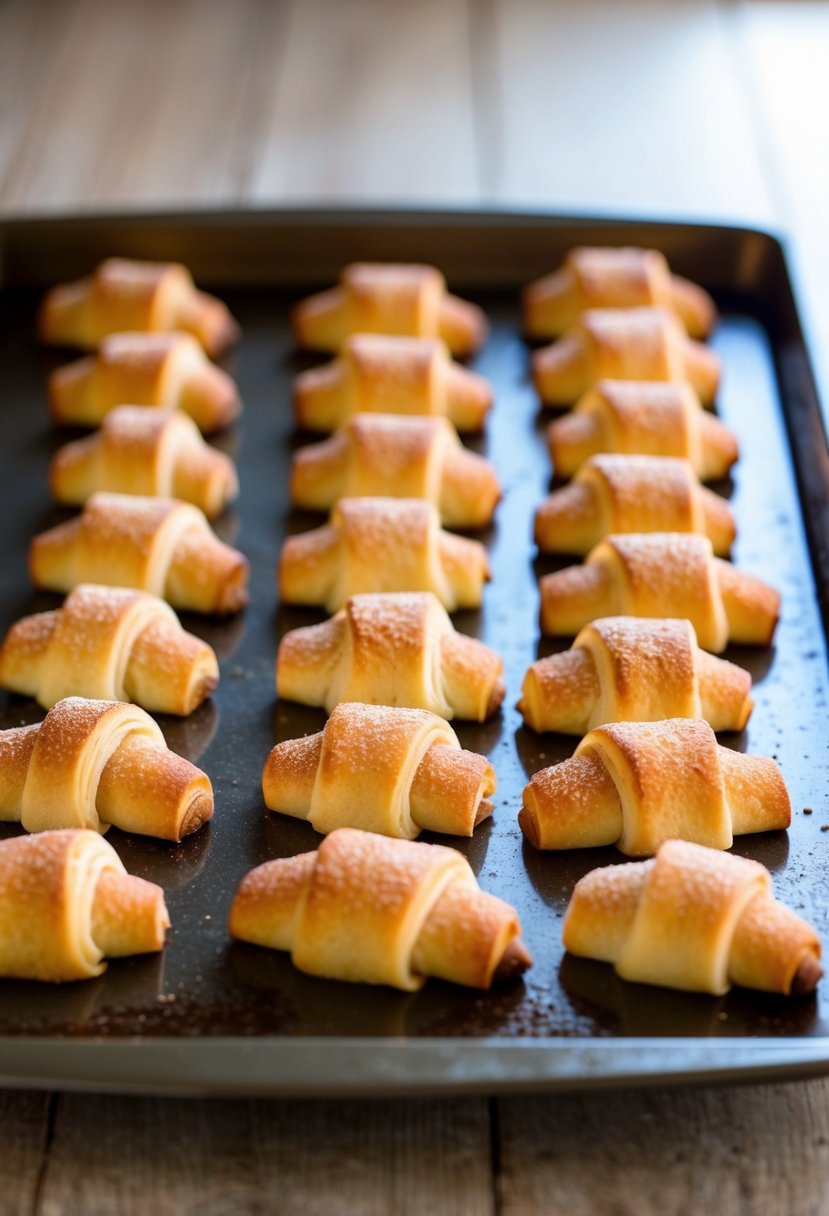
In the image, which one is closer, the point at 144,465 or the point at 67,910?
the point at 67,910

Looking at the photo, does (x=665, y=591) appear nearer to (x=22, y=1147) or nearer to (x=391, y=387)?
(x=391, y=387)

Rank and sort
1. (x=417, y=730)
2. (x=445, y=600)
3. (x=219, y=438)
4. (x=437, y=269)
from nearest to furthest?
(x=417, y=730), (x=445, y=600), (x=219, y=438), (x=437, y=269)

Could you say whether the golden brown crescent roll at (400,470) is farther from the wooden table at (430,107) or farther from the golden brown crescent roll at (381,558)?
the wooden table at (430,107)

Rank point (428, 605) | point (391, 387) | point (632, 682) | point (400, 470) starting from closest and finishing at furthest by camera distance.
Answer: point (632, 682), point (428, 605), point (400, 470), point (391, 387)

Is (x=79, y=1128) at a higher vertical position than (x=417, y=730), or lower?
lower

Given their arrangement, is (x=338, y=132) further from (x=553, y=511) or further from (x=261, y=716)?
(x=261, y=716)

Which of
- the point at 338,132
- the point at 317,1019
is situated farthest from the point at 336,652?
the point at 338,132

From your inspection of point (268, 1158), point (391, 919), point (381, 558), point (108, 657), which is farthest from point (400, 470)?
point (268, 1158)
